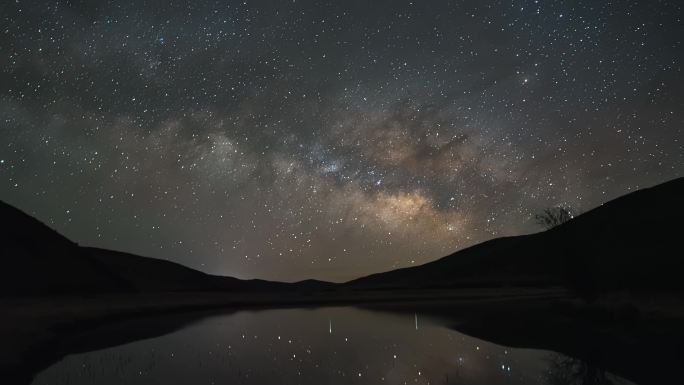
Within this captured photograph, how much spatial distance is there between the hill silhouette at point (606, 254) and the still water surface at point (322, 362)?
75.4 feet

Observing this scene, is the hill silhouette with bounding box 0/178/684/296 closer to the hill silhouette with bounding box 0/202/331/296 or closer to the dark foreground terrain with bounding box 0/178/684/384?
the hill silhouette with bounding box 0/202/331/296

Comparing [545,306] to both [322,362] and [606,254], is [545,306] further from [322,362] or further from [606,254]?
[606,254]

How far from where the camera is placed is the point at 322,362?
18297 mm

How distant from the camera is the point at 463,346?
21.5 m

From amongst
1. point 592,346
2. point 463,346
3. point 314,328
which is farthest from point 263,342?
point 592,346

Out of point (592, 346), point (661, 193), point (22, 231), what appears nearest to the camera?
point (592, 346)

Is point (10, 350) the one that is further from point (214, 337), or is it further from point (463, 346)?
point (463, 346)

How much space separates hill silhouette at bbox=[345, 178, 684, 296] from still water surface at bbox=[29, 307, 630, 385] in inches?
905

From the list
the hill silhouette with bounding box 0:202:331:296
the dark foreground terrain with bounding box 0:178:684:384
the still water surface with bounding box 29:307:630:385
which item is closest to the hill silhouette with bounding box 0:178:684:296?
the hill silhouette with bounding box 0:202:331:296

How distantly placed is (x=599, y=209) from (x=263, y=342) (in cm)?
14340

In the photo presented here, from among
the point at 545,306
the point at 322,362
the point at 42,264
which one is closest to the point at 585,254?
the point at 545,306

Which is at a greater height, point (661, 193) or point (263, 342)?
point (661, 193)

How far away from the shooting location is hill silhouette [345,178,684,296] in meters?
44.8

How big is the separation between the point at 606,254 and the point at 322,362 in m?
89.6
